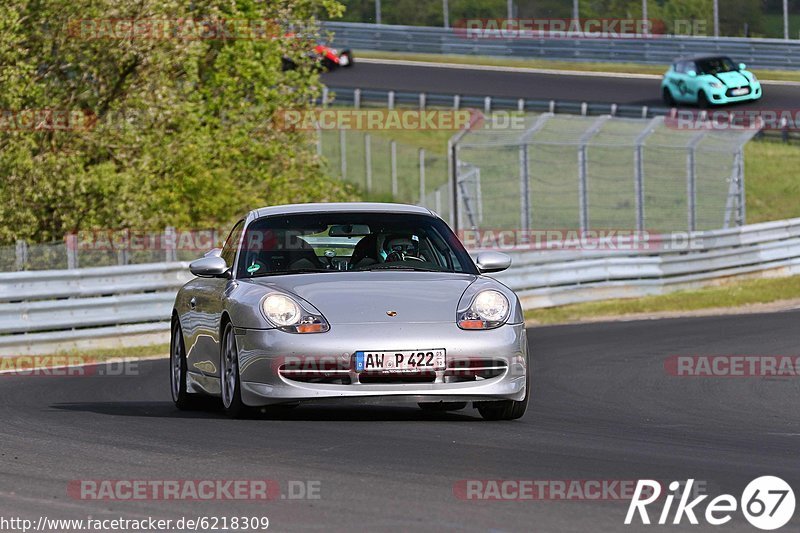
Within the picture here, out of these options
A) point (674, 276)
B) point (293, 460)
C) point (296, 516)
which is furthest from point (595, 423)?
point (674, 276)

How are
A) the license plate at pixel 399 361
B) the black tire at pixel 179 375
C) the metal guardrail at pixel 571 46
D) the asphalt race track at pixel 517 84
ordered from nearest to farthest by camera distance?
the license plate at pixel 399 361 → the black tire at pixel 179 375 → the asphalt race track at pixel 517 84 → the metal guardrail at pixel 571 46

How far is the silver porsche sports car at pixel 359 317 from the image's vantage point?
8914 mm

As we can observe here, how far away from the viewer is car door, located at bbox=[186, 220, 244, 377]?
9.99 meters

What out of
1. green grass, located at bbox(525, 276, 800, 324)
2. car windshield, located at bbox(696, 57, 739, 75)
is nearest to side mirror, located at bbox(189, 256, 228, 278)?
green grass, located at bbox(525, 276, 800, 324)

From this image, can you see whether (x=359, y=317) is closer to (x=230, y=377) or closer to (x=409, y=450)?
(x=230, y=377)

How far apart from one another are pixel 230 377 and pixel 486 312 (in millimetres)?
1626

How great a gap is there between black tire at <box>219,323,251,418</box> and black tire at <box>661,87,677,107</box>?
35662 millimetres

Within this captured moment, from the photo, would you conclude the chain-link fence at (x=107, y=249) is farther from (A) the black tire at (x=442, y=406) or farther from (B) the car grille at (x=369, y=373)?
(B) the car grille at (x=369, y=373)

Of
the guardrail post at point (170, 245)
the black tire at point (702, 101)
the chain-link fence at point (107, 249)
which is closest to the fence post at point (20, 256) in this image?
the chain-link fence at point (107, 249)

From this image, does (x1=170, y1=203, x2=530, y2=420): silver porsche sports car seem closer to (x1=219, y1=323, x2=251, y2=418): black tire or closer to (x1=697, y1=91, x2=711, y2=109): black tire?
(x1=219, y1=323, x2=251, y2=418): black tire

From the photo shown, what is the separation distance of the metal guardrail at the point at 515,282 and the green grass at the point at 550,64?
75.2ft

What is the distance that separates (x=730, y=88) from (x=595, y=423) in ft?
112

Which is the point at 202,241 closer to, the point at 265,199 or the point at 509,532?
the point at 265,199

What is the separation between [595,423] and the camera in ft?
31.1
